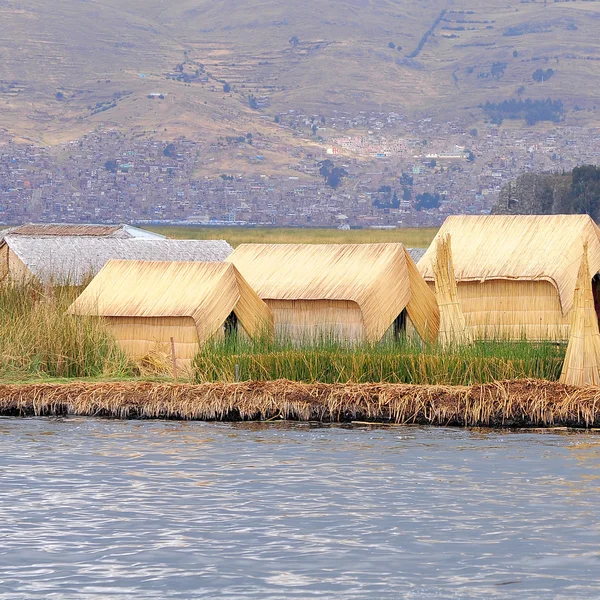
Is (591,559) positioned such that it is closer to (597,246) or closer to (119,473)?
(119,473)

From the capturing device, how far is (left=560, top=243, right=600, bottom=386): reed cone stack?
52.0 feet

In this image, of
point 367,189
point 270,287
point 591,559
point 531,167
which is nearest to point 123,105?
point 367,189

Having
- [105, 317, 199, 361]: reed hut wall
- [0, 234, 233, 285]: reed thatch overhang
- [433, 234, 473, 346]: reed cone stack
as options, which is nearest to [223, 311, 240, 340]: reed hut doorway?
[105, 317, 199, 361]: reed hut wall

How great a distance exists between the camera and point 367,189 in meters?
167

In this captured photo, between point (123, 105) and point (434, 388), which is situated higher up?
point (123, 105)

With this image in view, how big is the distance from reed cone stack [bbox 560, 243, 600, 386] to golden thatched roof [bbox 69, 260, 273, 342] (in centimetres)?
435

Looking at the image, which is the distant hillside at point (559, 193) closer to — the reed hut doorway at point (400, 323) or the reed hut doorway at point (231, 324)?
the reed hut doorway at point (400, 323)

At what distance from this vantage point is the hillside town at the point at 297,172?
150500mm

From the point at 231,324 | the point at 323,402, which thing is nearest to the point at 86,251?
the point at 231,324

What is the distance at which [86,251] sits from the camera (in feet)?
94.3

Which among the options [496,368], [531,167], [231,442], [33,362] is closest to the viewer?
[231,442]

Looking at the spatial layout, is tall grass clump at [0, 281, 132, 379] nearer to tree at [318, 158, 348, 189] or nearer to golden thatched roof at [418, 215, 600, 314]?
golden thatched roof at [418, 215, 600, 314]

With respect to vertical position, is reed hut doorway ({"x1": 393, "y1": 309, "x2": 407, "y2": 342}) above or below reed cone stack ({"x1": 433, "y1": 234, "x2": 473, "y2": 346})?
below

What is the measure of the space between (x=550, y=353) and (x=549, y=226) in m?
4.49
